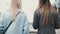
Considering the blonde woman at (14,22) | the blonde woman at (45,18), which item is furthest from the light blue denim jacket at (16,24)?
the blonde woman at (45,18)

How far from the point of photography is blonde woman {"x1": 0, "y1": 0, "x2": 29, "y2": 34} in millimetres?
2938

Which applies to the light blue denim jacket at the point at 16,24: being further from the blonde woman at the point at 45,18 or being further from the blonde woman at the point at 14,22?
the blonde woman at the point at 45,18

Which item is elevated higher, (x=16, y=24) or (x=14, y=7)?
(x=14, y=7)

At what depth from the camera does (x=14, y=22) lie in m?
2.94

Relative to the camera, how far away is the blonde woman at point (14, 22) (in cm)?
294

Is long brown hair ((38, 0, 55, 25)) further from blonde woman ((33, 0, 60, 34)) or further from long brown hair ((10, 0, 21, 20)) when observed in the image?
long brown hair ((10, 0, 21, 20))

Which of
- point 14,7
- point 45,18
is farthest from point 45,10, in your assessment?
point 14,7

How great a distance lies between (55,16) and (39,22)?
0.94 ft

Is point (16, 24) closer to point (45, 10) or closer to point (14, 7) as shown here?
point (14, 7)

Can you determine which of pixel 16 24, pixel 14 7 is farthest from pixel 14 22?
pixel 14 7

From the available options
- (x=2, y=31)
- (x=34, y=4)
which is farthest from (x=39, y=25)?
(x=34, y=4)

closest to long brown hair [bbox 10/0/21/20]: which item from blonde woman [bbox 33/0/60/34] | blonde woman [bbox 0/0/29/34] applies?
blonde woman [bbox 0/0/29/34]

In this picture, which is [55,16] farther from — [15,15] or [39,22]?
[15,15]

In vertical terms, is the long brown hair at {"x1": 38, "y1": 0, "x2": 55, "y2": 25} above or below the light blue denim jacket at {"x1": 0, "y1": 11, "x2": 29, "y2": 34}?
above
